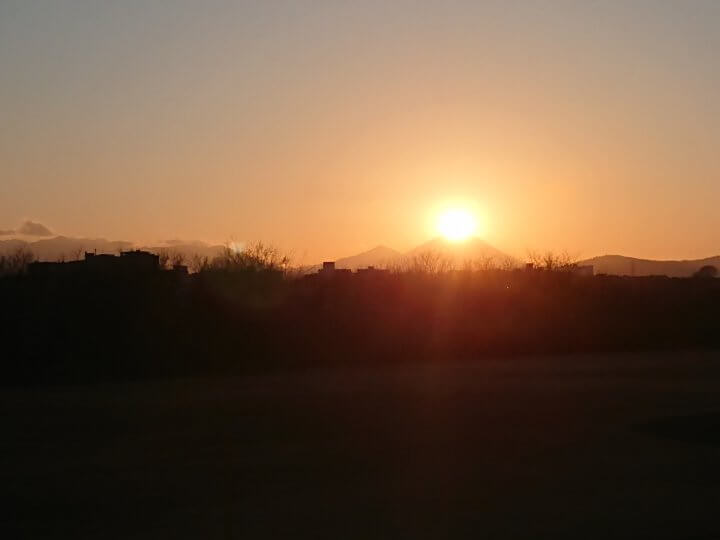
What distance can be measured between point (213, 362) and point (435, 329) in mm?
14252

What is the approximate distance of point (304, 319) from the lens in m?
48.6

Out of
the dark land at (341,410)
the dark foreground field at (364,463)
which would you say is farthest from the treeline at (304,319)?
the dark foreground field at (364,463)

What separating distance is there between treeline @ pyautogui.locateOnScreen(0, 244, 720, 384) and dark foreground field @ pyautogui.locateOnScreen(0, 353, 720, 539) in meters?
7.98

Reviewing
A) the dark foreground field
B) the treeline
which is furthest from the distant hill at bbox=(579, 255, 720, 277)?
the dark foreground field

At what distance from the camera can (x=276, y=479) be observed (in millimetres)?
16203

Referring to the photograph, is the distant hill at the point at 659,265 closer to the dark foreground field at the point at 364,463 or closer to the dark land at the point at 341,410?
the dark land at the point at 341,410

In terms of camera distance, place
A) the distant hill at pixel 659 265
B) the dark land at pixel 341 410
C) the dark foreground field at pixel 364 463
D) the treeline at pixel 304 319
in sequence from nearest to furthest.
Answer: the dark foreground field at pixel 364 463 → the dark land at pixel 341 410 → the treeline at pixel 304 319 → the distant hill at pixel 659 265

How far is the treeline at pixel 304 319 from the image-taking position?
39.8m

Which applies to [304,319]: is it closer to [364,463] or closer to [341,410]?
[341,410]

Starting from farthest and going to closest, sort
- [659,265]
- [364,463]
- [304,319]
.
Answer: [659,265] < [304,319] < [364,463]

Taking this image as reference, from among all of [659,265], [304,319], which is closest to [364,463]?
[304,319]

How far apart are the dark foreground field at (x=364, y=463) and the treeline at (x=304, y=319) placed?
7.98 m

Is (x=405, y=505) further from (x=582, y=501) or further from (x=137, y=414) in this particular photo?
(x=137, y=414)

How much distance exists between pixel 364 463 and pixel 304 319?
30920 mm
